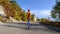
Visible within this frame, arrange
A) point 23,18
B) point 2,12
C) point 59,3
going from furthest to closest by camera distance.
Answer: point 23,18, point 2,12, point 59,3

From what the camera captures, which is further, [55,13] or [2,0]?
[2,0]

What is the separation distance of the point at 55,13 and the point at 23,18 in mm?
45615

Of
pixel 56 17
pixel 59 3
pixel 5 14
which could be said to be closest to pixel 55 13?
pixel 56 17

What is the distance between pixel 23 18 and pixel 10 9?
21615mm

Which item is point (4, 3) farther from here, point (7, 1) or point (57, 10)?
point (57, 10)

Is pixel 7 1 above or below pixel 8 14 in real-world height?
above

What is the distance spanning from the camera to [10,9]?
61156 millimetres

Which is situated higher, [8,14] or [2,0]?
[2,0]

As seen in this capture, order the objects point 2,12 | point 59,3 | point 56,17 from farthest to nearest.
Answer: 1. point 2,12
2. point 56,17
3. point 59,3

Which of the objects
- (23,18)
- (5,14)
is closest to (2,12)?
(5,14)

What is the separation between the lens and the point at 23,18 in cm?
8238

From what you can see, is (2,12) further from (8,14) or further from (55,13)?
(55,13)

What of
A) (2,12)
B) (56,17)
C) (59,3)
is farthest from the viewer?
(2,12)

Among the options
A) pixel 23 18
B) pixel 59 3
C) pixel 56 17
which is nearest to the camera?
pixel 59 3
